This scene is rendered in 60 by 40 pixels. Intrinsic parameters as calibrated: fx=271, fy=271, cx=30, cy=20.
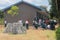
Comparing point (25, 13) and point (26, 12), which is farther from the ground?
point (26, 12)

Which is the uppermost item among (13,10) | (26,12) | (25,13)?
(13,10)

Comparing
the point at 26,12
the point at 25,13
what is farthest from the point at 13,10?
the point at 26,12

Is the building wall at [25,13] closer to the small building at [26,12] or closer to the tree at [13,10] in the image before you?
the small building at [26,12]

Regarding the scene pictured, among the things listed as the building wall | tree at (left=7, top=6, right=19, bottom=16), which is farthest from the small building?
tree at (left=7, top=6, right=19, bottom=16)

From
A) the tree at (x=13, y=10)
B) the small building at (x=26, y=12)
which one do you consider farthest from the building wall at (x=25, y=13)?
the tree at (x=13, y=10)

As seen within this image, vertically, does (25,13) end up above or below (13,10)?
below

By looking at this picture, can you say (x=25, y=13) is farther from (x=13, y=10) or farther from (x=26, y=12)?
(x=13, y=10)

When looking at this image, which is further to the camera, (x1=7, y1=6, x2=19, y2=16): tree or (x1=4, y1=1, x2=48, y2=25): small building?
(x1=4, y1=1, x2=48, y2=25): small building

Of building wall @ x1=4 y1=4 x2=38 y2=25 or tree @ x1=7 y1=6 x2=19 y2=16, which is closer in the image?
tree @ x1=7 y1=6 x2=19 y2=16

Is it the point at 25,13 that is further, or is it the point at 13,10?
the point at 13,10

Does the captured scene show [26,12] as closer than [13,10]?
Yes

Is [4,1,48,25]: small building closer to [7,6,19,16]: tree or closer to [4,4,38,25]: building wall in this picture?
[4,4,38,25]: building wall

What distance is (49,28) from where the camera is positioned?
3575 cm

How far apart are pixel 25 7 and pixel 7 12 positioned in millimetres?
3989
